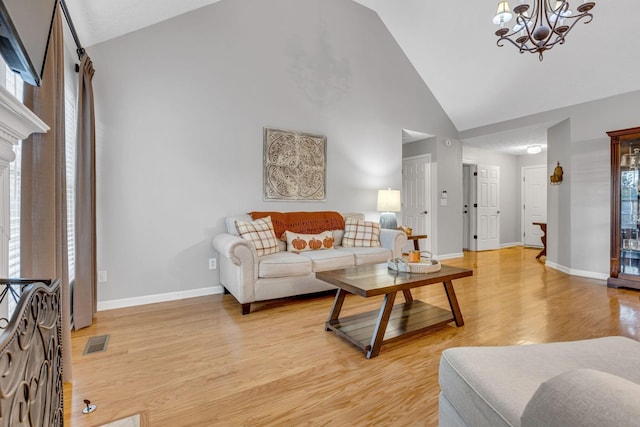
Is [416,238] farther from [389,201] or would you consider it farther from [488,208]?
[488,208]

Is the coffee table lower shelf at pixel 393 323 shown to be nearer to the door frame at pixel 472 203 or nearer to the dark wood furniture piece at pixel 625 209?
the dark wood furniture piece at pixel 625 209

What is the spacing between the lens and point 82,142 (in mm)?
2465

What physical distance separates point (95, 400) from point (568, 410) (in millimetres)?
1998

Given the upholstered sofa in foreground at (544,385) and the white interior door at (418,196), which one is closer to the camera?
the upholstered sofa in foreground at (544,385)

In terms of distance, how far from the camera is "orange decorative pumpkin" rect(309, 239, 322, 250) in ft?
11.4

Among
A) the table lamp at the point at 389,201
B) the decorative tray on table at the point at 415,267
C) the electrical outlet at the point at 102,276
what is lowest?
the electrical outlet at the point at 102,276

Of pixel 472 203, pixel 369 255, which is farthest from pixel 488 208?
pixel 369 255

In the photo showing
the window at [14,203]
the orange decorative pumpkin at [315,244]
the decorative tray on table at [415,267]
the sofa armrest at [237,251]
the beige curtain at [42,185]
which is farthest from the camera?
the orange decorative pumpkin at [315,244]

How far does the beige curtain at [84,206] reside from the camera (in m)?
2.43

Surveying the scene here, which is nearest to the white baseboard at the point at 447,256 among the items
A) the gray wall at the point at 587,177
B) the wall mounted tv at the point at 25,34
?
the gray wall at the point at 587,177

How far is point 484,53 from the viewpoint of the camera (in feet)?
14.0

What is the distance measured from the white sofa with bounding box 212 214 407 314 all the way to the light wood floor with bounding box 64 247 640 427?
0.60 feet

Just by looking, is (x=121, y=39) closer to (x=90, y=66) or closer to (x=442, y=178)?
(x=90, y=66)

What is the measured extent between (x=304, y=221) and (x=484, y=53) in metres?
3.47
